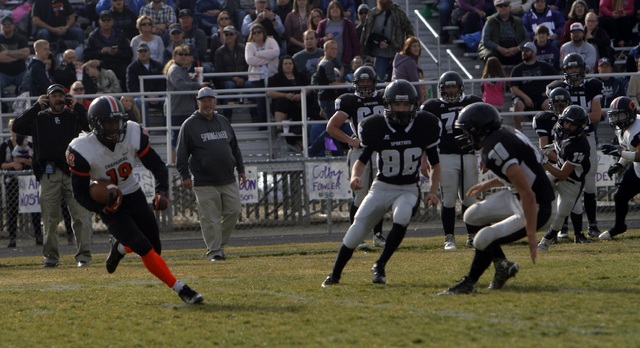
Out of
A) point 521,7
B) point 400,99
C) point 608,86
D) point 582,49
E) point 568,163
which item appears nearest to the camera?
point 400,99

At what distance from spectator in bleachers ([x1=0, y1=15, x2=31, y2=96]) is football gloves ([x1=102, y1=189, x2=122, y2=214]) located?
10.3 metres

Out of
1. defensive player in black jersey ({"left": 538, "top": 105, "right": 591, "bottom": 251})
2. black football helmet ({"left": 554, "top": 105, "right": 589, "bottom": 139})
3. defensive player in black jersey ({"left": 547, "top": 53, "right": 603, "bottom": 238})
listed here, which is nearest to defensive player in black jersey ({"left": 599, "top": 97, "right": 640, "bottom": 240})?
defensive player in black jersey ({"left": 547, "top": 53, "right": 603, "bottom": 238})

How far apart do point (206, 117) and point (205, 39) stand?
6.36 metres

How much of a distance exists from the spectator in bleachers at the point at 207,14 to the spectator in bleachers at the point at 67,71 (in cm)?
304

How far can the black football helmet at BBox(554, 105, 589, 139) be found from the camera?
36.9 feet

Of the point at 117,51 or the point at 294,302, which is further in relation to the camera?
the point at 117,51

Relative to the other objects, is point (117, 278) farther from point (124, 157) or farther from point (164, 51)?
point (164, 51)

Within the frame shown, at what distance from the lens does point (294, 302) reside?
7902 mm

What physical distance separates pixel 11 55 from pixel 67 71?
1673 mm

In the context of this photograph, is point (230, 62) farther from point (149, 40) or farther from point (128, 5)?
point (128, 5)

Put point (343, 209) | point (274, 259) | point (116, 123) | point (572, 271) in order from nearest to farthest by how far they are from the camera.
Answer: point (116, 123)
point (572, 271)
point (274, 259)
point (343, 209)

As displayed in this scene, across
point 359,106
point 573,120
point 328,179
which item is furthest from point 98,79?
point 573,120

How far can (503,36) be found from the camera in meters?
→ 17.9

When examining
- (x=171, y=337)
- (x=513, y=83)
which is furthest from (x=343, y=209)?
(x=171, y=337)
